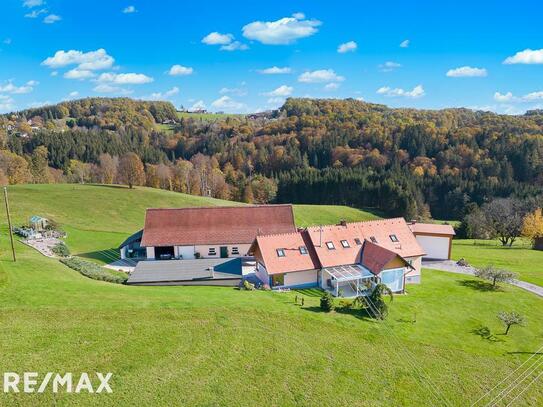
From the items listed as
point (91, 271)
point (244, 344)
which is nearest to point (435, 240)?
point (244, 344)

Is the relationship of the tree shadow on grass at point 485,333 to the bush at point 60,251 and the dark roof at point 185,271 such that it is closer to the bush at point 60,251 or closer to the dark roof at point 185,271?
the dark roof at point 185,271

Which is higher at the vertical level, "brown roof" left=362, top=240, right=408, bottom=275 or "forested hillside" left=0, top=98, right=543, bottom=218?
"forested hillside" left=0, top=98, right=543, bottom=218

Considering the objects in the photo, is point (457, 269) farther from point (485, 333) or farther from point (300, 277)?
point (300, 277)

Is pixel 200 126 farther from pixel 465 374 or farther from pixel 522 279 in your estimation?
pixel 465 374

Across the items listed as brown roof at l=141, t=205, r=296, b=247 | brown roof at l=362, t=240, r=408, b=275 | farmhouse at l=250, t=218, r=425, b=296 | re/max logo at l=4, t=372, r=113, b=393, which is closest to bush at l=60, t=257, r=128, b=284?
brown roof at l=141, t=205, r=296, b=247

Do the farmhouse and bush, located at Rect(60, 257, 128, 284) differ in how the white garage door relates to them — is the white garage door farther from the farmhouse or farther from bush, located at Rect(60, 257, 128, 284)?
bush, located at Rect(60, 257, 128, 284)
